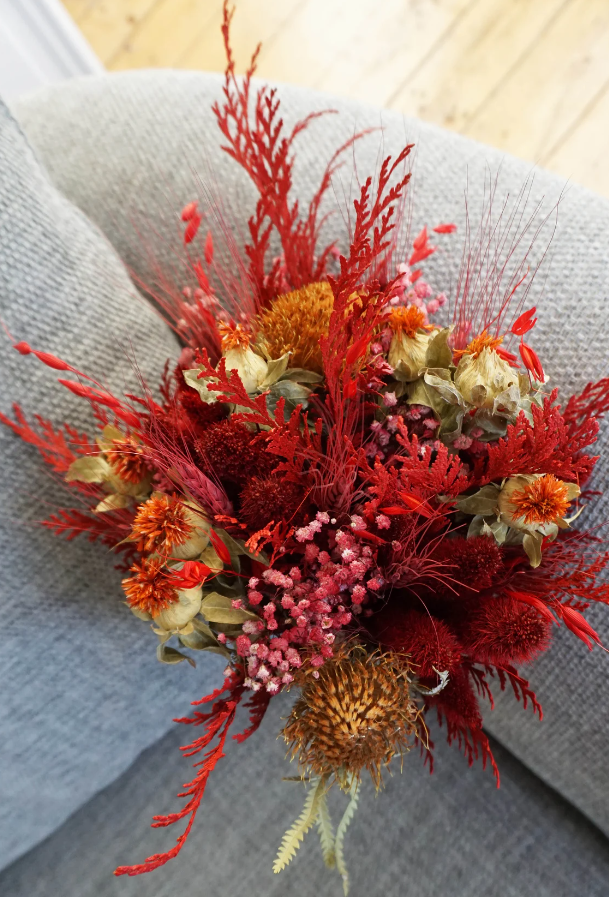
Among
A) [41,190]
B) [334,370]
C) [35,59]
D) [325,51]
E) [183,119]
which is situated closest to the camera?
[334,370]

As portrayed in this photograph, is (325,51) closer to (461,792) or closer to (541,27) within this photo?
(541,27)

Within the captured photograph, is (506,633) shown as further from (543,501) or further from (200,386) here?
(200,386)

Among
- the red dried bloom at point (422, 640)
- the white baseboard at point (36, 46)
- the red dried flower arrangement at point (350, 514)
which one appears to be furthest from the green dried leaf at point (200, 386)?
the white baseboard at point (36, 46)

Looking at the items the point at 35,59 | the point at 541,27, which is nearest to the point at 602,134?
the point at 541,27

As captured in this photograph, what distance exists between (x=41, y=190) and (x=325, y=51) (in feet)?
3.55

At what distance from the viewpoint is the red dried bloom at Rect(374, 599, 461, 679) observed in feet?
1.47

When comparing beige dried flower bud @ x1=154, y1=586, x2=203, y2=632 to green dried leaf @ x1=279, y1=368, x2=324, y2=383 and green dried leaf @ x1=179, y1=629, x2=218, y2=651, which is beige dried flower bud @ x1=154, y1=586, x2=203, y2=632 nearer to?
green dried leaf @ x1=179, y1=629, x2=218, y2=651

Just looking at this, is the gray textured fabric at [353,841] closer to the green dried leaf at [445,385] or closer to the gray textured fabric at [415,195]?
the gray textured fabric at [415,195]

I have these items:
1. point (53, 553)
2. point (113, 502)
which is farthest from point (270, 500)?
point (53, 553)

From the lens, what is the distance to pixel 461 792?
0.75 metres

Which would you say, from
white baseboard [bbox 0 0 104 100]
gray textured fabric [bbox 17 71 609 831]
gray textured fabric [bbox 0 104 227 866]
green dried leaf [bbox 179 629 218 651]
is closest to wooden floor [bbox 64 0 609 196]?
white baseboard [bbox 0 0 104 100]

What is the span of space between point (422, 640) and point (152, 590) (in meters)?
0.19

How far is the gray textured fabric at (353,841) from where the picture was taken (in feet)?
2.32

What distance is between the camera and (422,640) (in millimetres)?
454
